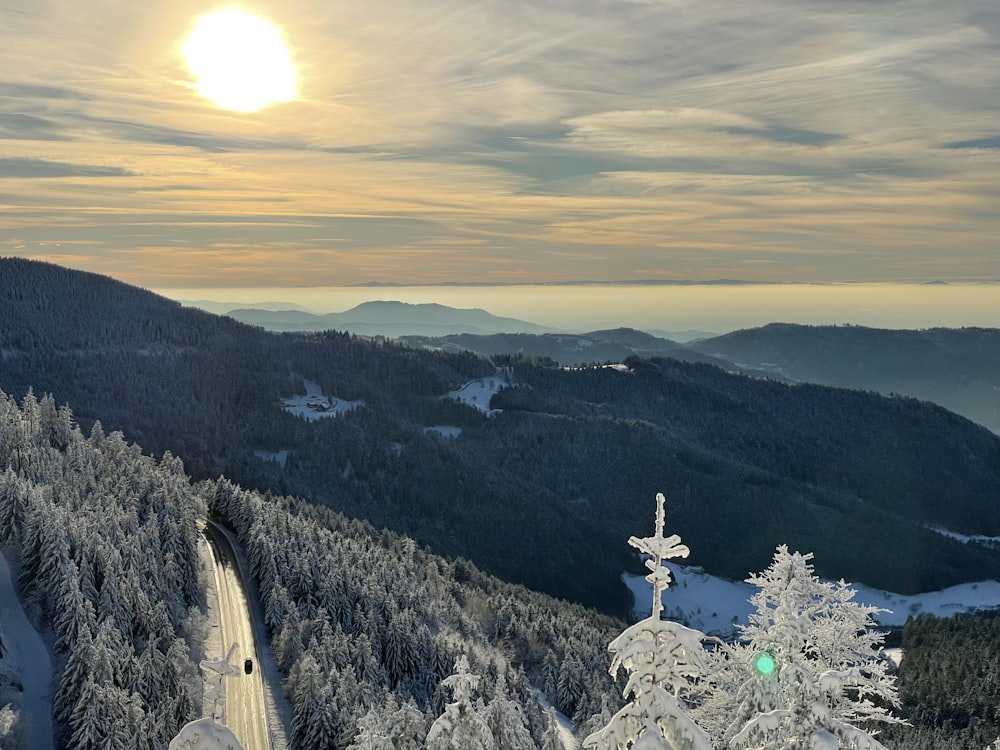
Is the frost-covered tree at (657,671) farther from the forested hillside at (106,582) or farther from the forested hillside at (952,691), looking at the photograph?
the forested hillside at (952,691)

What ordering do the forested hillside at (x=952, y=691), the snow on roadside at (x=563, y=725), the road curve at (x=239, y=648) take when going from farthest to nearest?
the forested hillside at (x=952, y=691) < the snow on roadside at (x=563, y=725) < the road curve at (x=239, y=648)

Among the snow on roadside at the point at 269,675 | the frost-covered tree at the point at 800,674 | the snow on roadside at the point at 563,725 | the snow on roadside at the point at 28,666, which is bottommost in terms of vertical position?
the snow on roadside at the point at 563,725

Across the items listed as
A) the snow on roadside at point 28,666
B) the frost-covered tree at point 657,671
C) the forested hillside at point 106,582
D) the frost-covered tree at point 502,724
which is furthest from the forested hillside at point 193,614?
the frost-covered tree at point 657,671

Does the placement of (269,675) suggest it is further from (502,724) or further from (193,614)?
(502,724)

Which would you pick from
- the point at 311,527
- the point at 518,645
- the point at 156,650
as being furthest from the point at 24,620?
the point at 518,645

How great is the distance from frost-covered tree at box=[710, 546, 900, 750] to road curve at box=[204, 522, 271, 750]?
41711 mm

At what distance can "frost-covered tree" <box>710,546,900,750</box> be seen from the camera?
12.3 m

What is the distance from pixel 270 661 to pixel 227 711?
33.3ft

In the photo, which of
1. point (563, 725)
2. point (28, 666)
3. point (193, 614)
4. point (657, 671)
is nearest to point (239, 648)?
point (193, 614)

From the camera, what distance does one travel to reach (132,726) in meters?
50.1

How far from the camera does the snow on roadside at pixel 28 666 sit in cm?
5328

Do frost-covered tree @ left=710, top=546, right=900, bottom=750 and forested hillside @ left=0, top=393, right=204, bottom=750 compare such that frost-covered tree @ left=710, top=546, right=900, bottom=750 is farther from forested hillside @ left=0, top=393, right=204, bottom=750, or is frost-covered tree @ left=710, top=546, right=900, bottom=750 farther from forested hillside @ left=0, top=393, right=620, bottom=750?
forested hillside @ left=0, top=393, right=204, bottom=750

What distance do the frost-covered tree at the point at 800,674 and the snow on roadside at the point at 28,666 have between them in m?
55.1

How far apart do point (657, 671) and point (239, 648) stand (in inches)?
2736
